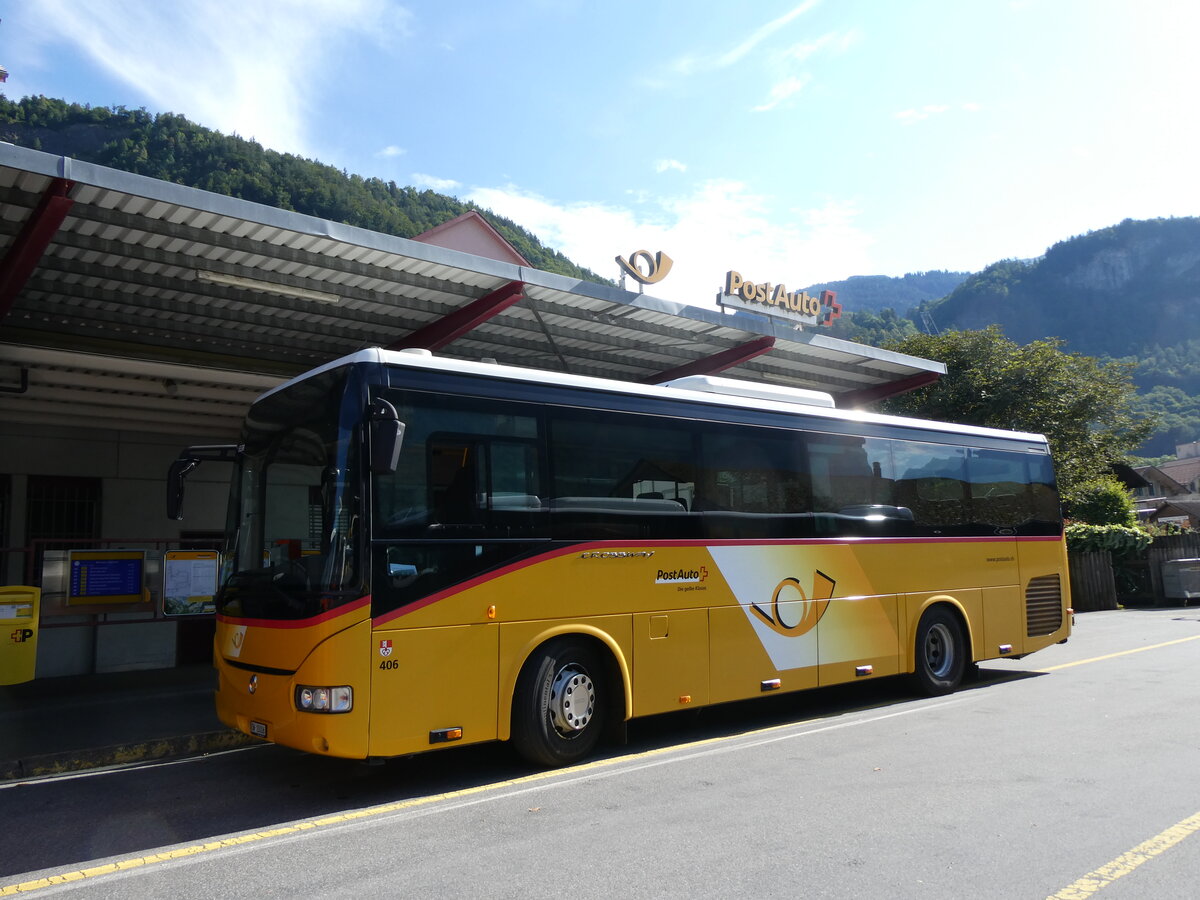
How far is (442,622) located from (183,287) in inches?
231

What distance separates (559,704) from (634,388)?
9.27 feet

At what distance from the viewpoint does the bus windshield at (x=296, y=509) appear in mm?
6098

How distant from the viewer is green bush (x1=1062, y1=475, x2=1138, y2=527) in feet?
91.2

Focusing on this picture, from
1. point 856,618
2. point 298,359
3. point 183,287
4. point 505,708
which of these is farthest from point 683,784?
point 298,359

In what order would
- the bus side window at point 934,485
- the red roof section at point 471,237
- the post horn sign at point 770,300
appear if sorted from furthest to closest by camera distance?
the red roof section at point 471,237 < the post horn sign at point 770,300 < the bus side window at point 934,485

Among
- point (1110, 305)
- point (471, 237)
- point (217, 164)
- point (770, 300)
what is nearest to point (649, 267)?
point (770, 300)

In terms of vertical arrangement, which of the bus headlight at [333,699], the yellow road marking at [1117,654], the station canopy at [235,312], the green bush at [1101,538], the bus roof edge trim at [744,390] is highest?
the station canopy at [235,312]

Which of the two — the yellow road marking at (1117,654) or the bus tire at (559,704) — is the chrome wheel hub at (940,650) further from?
the bus tire at (559,704)

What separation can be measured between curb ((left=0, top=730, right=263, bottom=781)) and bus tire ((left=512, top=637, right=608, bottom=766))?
2746 mm

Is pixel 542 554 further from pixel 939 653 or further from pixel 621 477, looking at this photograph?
pixel 939 653

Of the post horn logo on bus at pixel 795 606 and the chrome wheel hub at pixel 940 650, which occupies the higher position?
the post horn logo on bus at pixel 795 606

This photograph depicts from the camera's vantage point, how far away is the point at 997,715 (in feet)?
29.0

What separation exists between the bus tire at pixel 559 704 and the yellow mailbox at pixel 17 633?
22.4 ft

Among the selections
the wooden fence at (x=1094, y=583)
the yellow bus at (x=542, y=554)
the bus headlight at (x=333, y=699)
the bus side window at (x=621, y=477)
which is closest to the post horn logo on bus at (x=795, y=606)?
the yellow bus at (x=542, y=554)
